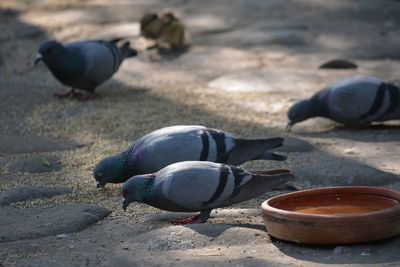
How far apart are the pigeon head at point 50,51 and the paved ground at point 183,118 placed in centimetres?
34

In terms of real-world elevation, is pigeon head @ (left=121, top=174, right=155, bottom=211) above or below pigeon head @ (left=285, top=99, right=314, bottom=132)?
above

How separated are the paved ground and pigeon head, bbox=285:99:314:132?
83 millimetres

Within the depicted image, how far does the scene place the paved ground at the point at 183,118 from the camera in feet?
9.78

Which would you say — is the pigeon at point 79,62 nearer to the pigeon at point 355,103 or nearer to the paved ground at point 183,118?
the paved ground at point 183,118

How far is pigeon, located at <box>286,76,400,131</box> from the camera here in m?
4.99

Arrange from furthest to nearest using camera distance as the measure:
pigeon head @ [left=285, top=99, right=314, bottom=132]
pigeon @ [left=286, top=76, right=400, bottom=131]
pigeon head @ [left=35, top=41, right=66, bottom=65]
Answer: pigeon head @ [left=35, top=41, right=66, bottom=65]
pigeon head @ [left=285, top=99, right=314, bottom=132]
pigeon @ [left=286, top=76, right=400, bottom=131]

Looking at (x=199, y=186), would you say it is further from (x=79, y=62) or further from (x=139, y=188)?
(x=79, y=62)

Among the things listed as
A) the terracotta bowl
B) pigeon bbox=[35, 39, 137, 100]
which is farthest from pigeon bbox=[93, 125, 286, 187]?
pigeon bbox=[35, 39, 137, 100]

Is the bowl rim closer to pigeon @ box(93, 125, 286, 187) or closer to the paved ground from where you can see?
the paved ground

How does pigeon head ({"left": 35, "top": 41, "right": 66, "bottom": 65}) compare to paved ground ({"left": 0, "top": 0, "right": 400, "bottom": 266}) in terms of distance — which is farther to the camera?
pigeon head ({"left": 35, "top": 41, "right": 66, "bottom": 65})

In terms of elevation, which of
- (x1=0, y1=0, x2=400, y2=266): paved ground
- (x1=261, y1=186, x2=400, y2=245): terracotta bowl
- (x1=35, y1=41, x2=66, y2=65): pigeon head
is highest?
(x1=35, y1=41, x2=66, y2=65): pigeon head

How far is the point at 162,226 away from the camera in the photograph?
10.8 feet

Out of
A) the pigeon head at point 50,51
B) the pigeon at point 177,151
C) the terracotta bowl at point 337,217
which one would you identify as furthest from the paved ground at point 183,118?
the pigeon head at point 50,51

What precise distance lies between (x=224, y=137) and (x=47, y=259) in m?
1.18
